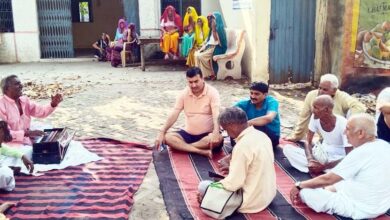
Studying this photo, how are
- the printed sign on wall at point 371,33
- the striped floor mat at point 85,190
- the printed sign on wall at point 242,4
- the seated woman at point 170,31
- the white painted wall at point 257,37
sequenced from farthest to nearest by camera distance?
1. the seated woman at point 170,31
2. the printed sign on wall at point 242,4
3. the white painted wall at point 257,37
4. the printed sign on wall at point 371,33
5. the striped floor mat at point 85,190

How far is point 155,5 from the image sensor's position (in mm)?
14438

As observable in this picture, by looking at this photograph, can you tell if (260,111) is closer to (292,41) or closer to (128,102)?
(128,102)

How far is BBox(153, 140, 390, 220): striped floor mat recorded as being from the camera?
3641 millimetres

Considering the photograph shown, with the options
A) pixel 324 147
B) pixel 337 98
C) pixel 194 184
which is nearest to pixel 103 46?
pixel 337 98

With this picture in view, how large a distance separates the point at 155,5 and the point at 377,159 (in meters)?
12.2

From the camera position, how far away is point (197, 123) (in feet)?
17.5

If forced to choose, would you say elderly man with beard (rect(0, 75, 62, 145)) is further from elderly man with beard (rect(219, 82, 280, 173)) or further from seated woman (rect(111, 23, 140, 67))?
seated woman (rect(111, 23, 140, 67))

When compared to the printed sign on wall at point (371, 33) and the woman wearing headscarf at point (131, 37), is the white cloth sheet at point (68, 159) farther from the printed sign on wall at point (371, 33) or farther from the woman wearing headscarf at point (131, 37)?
the woman wearing headscarf at point (131, 37)

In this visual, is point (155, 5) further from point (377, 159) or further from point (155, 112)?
point (377, 159)

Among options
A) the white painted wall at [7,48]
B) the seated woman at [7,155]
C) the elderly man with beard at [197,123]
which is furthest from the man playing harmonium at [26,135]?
the white painted wall at [7,48]

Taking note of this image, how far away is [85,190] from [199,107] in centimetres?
168

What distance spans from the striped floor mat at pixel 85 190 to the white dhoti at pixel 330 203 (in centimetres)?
154

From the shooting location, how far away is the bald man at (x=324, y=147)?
14.2 ft

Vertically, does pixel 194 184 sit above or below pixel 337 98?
below
